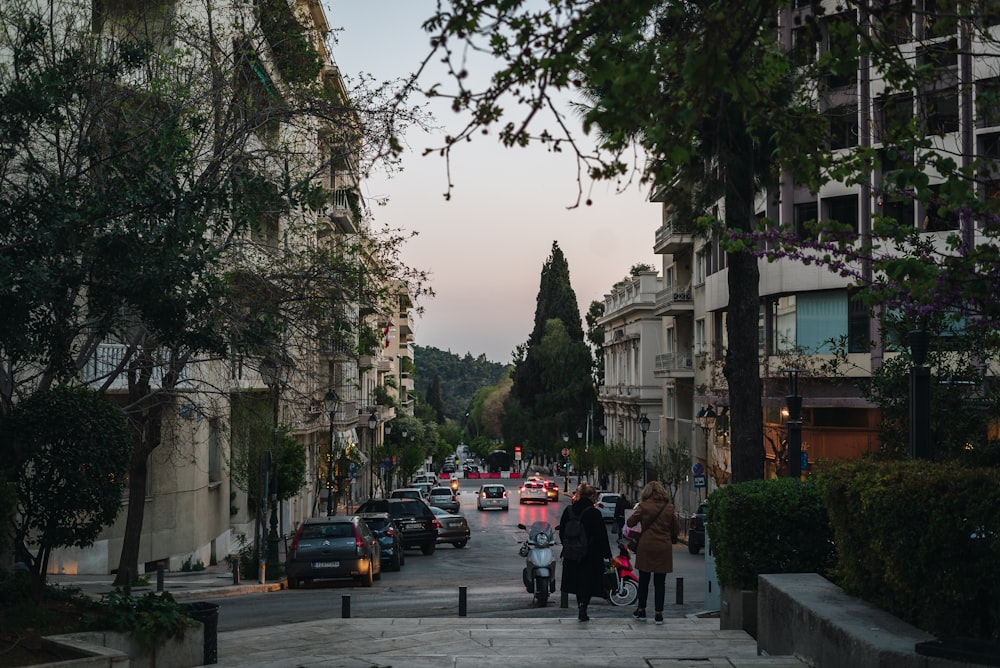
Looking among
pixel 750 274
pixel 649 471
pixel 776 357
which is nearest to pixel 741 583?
pixel 750 274

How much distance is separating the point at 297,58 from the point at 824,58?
12.6 meters

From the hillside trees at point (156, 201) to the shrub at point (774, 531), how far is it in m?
5.35

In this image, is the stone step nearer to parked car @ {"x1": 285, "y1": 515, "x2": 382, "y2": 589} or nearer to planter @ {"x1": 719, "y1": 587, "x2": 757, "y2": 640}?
planter @ {"x1": 719, "y1": 587, "x2": 757, "y2": 640}

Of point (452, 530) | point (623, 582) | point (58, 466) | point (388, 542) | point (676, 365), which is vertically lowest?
point (452, 530)

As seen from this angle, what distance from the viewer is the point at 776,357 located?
43.3m

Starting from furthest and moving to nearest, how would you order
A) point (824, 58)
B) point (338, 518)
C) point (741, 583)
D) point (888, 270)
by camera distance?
1. point (338, 518)
2. point (741, 583)
3. point (888, 270)
4. point (824, 58)

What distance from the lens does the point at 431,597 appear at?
69.3 feet

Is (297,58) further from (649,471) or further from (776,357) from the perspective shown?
(649,471)

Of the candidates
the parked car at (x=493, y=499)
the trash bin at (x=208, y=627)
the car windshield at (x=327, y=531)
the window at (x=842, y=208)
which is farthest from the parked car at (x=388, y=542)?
the parked car at (x=493, y=499)

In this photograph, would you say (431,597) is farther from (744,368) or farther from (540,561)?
(744,368)

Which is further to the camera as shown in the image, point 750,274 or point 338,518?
point 338,518

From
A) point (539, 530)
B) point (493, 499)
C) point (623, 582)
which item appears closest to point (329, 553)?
point (539, 530)

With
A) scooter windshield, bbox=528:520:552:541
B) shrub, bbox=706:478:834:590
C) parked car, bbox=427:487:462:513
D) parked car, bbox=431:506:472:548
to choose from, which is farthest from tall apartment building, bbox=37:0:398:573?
shrub, bbox=706:478:834:590

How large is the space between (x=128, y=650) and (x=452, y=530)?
29785 mm
